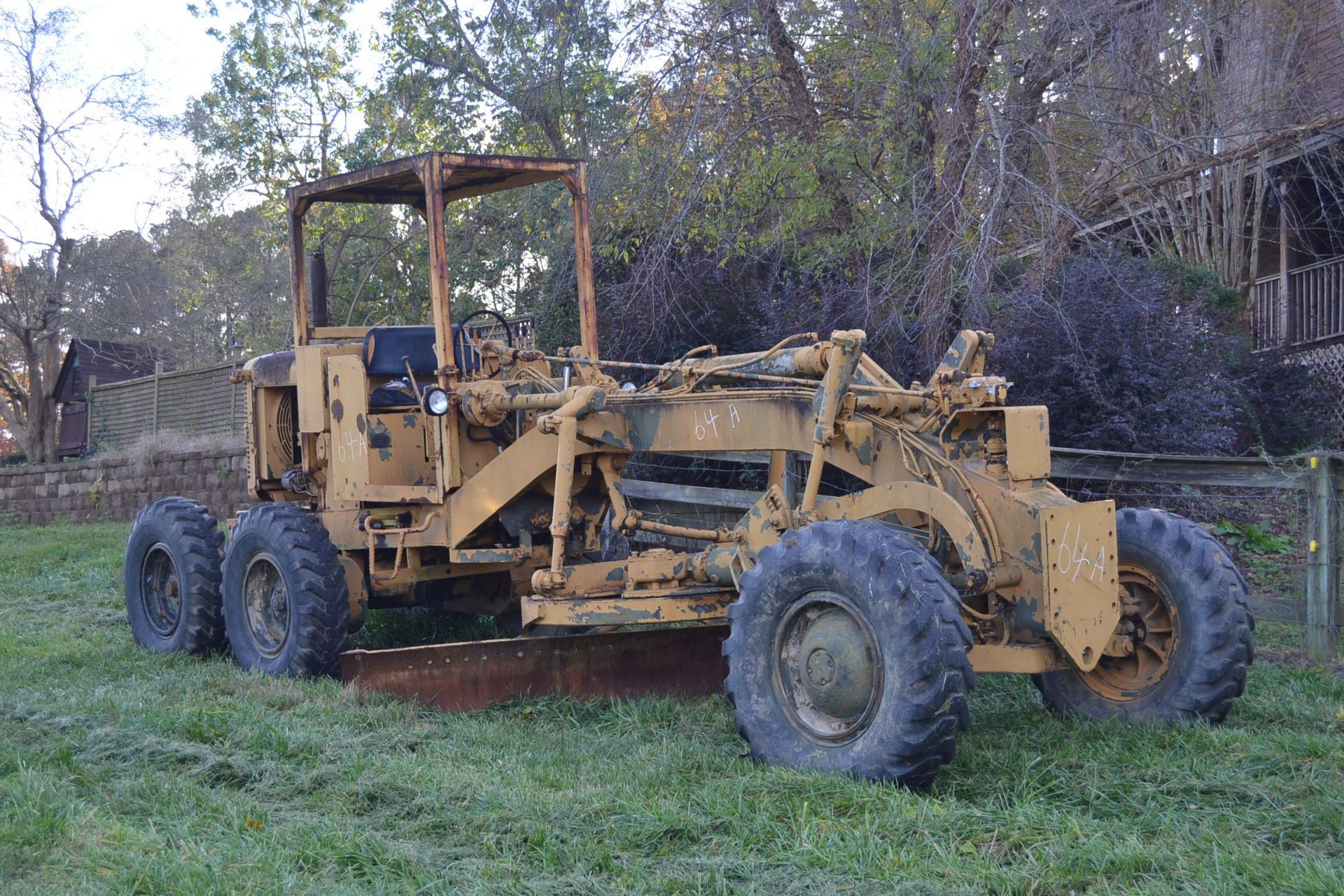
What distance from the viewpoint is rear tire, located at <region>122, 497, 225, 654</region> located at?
8141 mm

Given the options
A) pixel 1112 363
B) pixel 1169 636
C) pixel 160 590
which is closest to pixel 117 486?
pixel 160 590

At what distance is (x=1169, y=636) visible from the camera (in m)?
5.46

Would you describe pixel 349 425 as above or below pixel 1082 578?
above

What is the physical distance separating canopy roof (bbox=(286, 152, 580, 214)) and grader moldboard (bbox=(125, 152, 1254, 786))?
0.09 feet

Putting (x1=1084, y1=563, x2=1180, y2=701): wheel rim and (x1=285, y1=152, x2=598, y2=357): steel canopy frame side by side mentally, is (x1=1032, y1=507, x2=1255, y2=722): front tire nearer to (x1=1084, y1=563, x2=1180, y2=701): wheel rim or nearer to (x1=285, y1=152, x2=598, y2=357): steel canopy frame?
(x1=1084, y1=563, x2=1180, y2=701): wheel rim

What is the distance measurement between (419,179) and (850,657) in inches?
157

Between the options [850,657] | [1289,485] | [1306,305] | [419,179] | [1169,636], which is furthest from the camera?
[1306,305]

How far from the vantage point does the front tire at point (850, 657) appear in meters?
4.51

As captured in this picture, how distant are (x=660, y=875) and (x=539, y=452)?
3197mm

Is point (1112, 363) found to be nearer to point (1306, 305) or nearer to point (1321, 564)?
point (1321, 564)

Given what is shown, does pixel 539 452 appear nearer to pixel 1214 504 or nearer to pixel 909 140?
pixel 909 140

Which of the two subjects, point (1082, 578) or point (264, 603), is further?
point (264, 603)

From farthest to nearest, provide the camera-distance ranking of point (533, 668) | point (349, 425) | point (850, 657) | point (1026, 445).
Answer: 1. point (349, 425)
2. point (533, 668)
3. point (1026, 445)
4. point (850, 657)

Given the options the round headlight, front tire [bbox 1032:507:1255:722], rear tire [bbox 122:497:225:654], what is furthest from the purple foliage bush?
rear tire [bbox 122:497:225:654]
